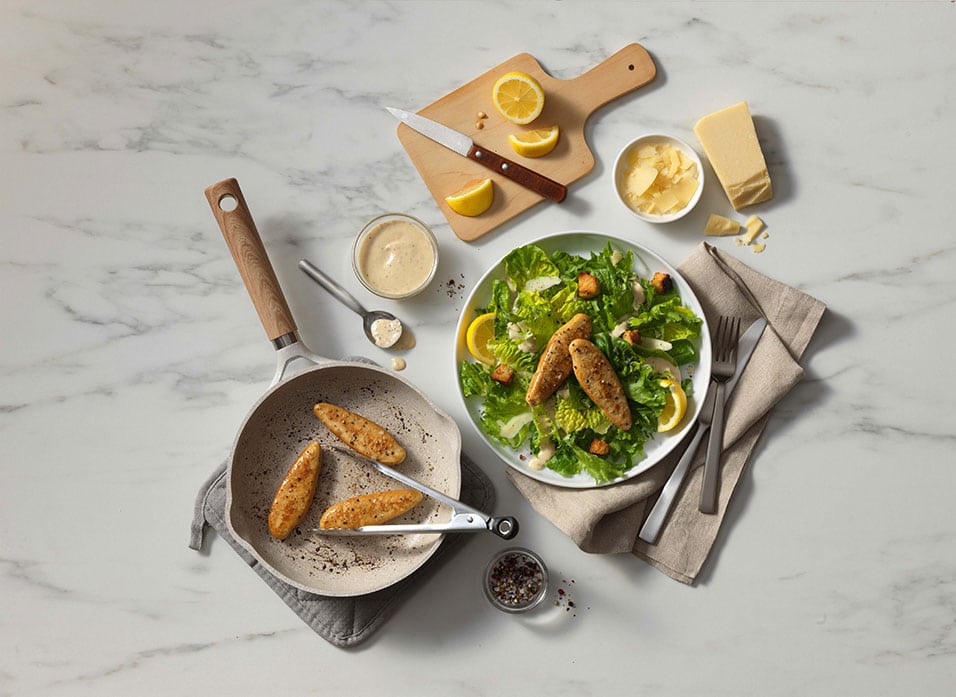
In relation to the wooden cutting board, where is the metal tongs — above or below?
below

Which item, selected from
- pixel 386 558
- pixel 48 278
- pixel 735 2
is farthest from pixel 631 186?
pixel 48 278

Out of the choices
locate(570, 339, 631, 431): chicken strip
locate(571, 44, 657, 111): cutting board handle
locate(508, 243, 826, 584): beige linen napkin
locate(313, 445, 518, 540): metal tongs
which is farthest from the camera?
locate(571, 44, 657, 111): cutting board handle

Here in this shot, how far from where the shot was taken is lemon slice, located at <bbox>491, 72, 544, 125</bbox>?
2783 millimetres

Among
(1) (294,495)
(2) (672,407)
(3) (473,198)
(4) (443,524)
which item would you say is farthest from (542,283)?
(1) (294,495)

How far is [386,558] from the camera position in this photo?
2.77 metres

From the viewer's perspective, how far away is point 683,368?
2.77m

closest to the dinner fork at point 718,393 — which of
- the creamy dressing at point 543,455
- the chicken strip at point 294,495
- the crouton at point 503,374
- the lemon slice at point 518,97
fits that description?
the creamy dressing at point 543,455

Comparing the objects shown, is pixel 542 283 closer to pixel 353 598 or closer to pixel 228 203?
pixel 228 203

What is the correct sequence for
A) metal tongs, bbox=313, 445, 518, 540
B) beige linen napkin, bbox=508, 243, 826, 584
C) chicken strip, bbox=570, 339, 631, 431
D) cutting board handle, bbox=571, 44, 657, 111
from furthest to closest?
cutting board handle, bbox=571, 44, 657, 111
beige linen napkin, bbox=508, 243, 826, 584
chicken strip, bbox=570, 339, 631, 431
metal tongs, bbox=313, 445, 518, 540

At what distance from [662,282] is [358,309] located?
1.04 meters

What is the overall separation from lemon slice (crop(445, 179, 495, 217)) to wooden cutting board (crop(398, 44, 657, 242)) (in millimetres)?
21

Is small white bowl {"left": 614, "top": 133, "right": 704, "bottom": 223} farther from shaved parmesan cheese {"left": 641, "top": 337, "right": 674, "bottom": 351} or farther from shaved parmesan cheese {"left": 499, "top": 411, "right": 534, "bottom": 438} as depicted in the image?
shaved parmesan cheese {"left": 499, "top": 411, "right": 534, "bottom": 438}

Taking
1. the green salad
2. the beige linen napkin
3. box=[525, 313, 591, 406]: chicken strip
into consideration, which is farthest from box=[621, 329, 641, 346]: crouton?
the beige linen napkin

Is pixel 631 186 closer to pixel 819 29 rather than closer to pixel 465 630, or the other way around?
pixel 819 29
